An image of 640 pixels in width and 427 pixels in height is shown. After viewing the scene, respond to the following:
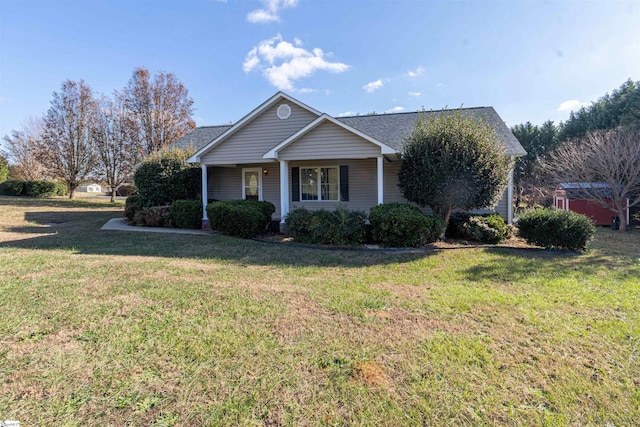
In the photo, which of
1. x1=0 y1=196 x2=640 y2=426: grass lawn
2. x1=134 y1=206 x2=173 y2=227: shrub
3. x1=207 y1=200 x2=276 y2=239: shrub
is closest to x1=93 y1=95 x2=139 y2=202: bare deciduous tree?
x1=134 y1=206 x2=173 y2=227: shrub

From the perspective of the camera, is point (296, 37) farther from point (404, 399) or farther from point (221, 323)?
point (404, 399)

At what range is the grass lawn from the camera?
2281 millimetres

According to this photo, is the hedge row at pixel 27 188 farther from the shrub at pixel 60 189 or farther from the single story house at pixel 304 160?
the single story house at pixel 304 160

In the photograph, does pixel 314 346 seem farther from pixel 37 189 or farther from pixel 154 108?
pixel 37 189

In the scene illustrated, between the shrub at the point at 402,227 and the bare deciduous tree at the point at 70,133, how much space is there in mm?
25390

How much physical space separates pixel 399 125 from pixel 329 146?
17.1 ft

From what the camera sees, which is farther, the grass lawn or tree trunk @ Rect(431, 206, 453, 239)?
tree trunk @ Rect(431, 206, 453, 239)

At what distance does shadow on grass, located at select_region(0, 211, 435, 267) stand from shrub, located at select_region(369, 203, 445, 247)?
0.75 metres

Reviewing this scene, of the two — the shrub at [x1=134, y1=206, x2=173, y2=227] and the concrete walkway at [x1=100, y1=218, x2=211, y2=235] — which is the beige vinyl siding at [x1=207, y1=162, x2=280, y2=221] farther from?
the concrete walkway at [x1=100, y1=218, x2=211, y2=235]

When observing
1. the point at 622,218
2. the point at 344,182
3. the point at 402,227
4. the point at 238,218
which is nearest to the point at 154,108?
the point at 344,182

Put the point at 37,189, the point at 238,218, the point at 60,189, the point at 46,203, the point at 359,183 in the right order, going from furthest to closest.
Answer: the point at 60,189, the point at 37,189, the point at 46,203, the point at 359,183, the point at 238,218

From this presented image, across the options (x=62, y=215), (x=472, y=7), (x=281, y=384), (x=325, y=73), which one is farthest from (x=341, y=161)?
(x=62, y=215)

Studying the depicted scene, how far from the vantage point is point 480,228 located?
981cm

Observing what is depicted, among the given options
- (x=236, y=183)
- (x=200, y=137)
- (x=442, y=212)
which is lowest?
(x=442, y=212)
